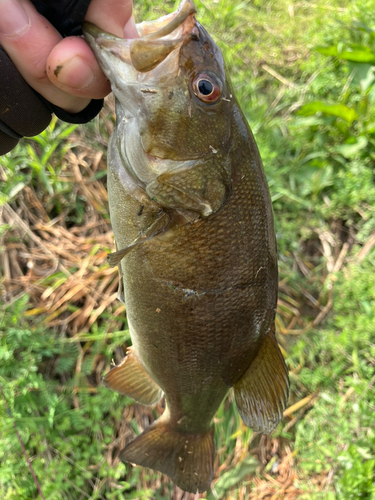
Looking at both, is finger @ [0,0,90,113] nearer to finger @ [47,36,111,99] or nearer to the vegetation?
finger @ [47,36,111,99]

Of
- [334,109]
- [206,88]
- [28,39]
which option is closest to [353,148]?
[334,109]

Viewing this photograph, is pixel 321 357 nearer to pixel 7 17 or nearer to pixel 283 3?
pixel 7 17

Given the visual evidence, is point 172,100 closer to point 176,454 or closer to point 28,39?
point 28,39

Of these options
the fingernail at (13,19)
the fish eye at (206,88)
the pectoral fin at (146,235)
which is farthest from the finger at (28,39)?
the pectoral fin at (146,235)

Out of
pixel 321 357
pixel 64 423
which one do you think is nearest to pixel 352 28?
pixel 321 357

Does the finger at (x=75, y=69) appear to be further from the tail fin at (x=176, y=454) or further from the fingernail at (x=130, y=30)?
the tail fin at (x=176, y=454)

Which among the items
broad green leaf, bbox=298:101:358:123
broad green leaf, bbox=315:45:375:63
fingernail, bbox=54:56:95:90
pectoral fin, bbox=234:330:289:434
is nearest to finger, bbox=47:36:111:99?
fingernail, bbox=54:56:95:90
